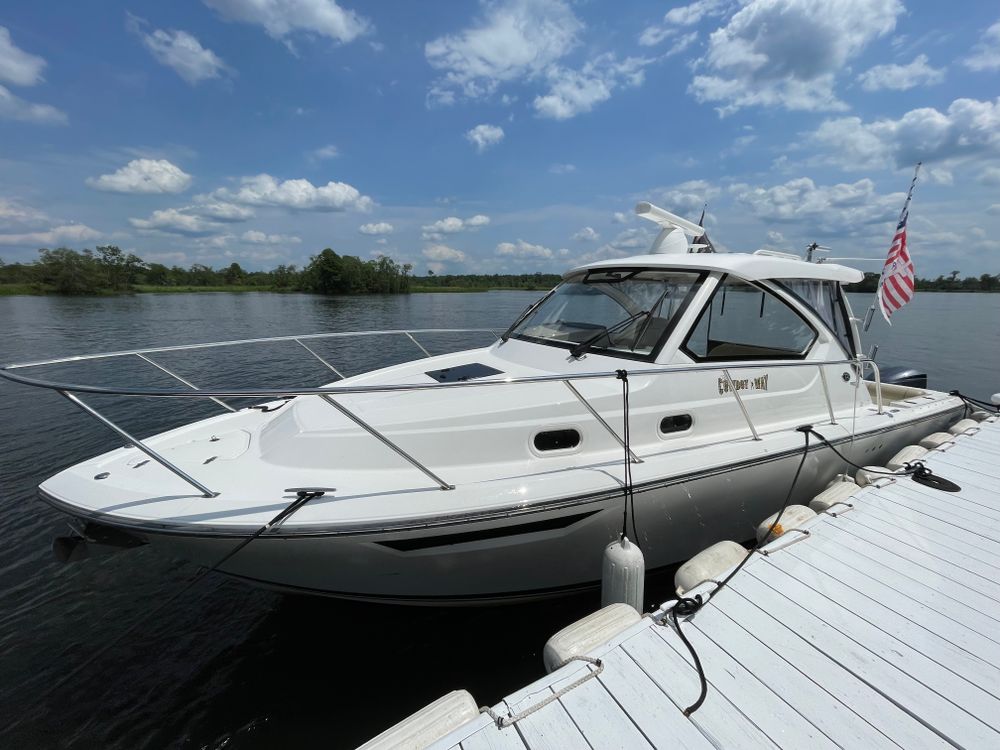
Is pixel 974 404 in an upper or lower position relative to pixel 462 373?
lower

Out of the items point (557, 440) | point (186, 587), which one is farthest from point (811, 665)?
point (186, 587)

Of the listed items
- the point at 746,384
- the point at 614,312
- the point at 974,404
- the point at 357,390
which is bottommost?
the point at 974,404

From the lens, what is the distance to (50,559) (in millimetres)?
4125

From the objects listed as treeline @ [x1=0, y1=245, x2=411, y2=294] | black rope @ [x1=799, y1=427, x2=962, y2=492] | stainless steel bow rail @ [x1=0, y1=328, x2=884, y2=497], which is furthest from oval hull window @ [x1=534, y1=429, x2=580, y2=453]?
treeline @ [x1=0, y1=245, x2=411, y2=294]

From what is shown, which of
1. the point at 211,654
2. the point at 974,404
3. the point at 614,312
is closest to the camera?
the point at 211,654

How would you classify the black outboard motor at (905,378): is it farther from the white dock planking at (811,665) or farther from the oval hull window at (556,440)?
the oval hull window at (556,440)

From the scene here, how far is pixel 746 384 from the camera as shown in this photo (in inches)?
146

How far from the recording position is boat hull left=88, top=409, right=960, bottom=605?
2537 mm

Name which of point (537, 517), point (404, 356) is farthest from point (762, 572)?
point (404, 356)

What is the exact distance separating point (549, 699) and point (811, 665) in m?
1.14

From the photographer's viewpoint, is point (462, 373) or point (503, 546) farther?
point (462, 373)

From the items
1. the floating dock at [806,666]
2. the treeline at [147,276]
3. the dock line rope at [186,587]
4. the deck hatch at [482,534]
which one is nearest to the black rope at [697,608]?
the floating dock at [806,666]

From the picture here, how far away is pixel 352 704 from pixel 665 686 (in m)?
2.06

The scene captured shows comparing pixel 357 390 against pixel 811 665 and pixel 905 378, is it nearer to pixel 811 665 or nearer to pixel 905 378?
pixel 811 665
